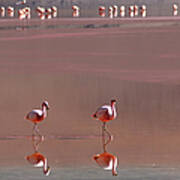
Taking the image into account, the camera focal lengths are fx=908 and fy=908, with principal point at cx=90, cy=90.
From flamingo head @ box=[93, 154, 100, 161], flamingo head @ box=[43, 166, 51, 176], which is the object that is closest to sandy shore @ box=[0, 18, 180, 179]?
flamingo head @ box=[93, 154, 100, 161]

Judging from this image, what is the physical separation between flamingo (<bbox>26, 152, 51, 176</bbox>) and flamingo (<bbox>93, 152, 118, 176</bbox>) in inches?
33.4

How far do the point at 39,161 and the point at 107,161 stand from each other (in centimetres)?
109

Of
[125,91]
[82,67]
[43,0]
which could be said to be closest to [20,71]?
[82,67]

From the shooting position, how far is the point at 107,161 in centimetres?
1445

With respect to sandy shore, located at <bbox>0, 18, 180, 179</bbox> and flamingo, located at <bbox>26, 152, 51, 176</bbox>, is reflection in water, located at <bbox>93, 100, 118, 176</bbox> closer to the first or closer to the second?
sandy shore, located at <bbox>0, 18, 180, 179</bbox>

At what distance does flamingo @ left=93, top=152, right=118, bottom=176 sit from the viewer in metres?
13.7

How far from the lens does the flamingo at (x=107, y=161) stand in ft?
44.9

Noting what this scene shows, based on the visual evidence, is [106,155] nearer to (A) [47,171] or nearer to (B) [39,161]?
(B) [39,161]

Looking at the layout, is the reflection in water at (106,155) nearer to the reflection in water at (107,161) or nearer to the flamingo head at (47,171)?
the reflection in water at (107,161)

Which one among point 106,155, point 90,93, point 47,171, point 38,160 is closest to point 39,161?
point 38,160

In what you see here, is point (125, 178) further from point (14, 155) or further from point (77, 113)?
point (77, 113)

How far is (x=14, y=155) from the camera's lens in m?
15.2

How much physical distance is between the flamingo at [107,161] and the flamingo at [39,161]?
2.78ft

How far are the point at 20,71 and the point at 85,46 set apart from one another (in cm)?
1141
